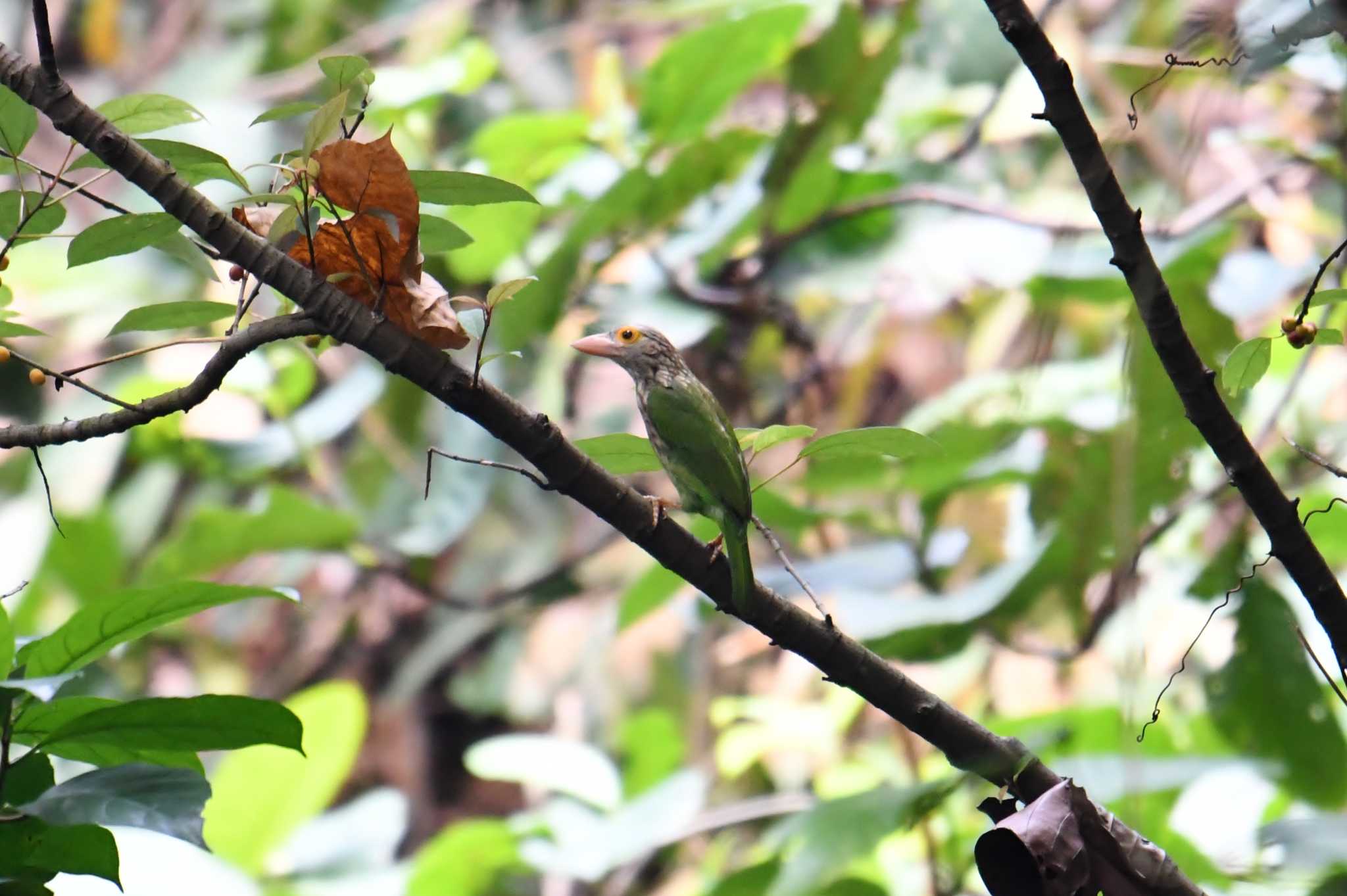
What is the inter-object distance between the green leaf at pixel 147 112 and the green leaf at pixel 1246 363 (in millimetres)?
903

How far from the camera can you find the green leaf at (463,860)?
2.90 m

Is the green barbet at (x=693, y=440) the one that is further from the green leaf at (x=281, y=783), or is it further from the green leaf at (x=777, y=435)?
the green leaf at (x=281, y=783)

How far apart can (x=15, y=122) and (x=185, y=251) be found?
6.8 inches

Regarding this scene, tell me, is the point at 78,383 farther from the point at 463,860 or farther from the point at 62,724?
the point at 463,860

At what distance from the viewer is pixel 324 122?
1.00 metres

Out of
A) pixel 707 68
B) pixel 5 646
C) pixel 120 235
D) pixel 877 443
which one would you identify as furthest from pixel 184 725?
pixel 707 68

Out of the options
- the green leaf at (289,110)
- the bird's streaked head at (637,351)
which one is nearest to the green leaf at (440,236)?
the green leaf at (289,110)

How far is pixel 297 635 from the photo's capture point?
5.25 meters

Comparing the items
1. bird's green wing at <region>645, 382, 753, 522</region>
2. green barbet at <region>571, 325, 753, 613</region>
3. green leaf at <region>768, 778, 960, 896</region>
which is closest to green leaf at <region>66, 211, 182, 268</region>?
green barbet at <region>571, 325, 753, 613</region>

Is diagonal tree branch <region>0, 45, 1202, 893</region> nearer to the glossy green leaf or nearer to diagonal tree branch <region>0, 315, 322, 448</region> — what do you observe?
diagonal tree branch <region>0, 315, 322, 448</region>

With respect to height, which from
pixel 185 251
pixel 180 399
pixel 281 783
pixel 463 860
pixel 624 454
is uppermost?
pixel 281 783

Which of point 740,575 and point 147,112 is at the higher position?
point 147,112

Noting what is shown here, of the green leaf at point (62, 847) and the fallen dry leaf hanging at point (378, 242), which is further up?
the fallen dry leaf hanging at point (378, 242)

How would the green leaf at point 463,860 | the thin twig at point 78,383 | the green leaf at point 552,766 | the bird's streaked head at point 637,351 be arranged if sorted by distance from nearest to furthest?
the thin twig at point 78,383, the bird's streaked head at point 637,351, the green leaf at point 463,860, the green leaf at point 552,766
